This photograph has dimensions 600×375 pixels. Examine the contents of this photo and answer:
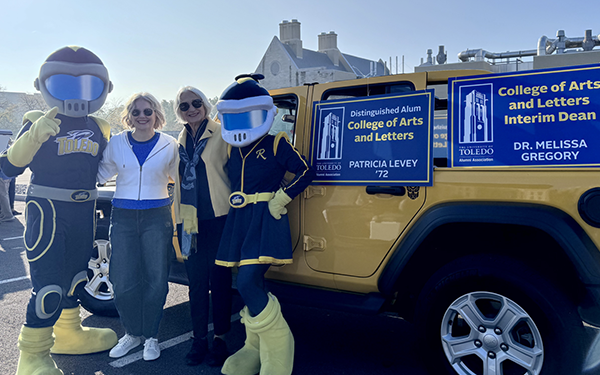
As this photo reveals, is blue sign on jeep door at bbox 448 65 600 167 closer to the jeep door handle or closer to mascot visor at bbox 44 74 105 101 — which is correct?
the jeep door handle

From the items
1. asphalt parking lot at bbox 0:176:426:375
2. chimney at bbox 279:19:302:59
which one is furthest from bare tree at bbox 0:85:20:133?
asphalt parking lot at bbox 0:176:426:375

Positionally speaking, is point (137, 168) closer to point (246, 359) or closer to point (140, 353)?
point (140, 353)

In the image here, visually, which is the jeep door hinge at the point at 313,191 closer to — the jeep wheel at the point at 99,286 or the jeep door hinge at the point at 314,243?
the jeep door hinge at the point at 314,243

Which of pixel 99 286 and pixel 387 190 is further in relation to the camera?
pixel 99 286

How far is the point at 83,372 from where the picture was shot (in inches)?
124

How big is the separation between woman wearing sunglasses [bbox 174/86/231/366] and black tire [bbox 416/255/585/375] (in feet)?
4.56

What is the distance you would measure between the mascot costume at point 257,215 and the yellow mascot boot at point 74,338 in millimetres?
1138

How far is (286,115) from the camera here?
344cm

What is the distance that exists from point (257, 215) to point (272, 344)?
32.1 inches

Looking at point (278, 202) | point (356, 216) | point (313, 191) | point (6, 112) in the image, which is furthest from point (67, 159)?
point (6, 112)

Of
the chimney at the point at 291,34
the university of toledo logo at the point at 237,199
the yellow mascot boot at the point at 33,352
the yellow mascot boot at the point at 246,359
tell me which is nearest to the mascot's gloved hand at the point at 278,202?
the university of toledo logo at the point at 237,199

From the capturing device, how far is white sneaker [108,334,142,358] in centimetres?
337

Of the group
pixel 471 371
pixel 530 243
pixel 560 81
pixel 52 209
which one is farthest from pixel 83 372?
pixel 560 81

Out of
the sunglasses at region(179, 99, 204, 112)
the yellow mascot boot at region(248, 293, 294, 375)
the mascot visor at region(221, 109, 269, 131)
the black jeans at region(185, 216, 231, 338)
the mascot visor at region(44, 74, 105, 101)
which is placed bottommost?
the yellow mascot boot at region(248, 293, 294, 375)
